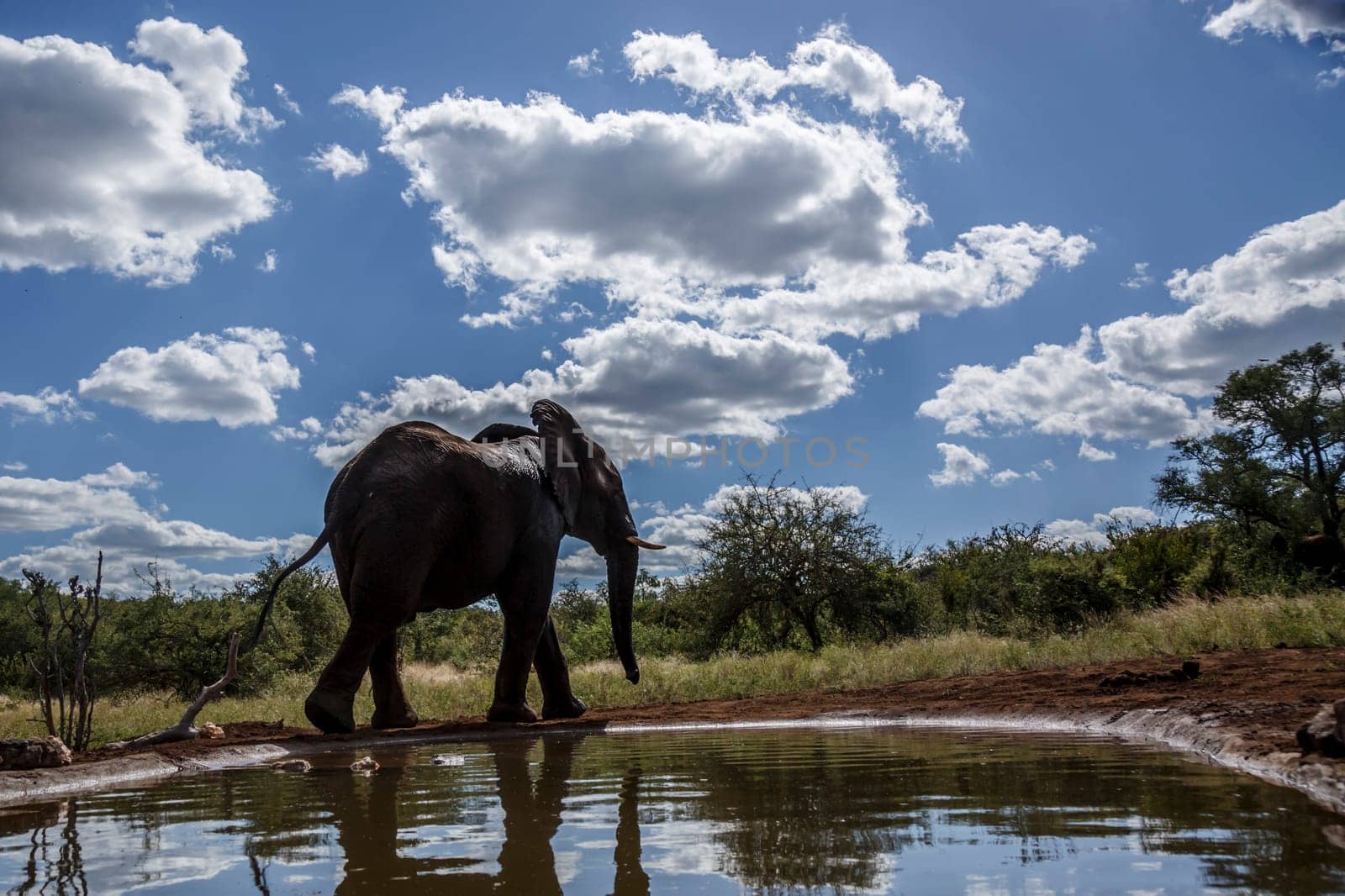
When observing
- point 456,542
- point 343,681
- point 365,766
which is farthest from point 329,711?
point 365,766

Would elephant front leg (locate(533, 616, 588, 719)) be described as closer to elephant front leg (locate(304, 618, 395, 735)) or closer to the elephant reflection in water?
elephant front leg (locate(304, 618, 395, 735))

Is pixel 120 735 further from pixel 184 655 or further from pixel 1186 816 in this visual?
pixel 1186 816

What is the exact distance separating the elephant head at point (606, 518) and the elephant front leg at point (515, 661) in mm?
1782

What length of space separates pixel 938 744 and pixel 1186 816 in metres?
3.35

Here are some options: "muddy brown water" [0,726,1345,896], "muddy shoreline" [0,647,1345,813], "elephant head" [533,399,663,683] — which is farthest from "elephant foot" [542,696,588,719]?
"muddy brown water" [0,726,1345,896]

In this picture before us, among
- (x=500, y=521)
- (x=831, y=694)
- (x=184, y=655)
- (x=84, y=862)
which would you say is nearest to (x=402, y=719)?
(x=500, y=521)

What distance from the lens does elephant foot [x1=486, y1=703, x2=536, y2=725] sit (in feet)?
34.6

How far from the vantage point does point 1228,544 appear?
73.4ft

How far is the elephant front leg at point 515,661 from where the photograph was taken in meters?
10.5

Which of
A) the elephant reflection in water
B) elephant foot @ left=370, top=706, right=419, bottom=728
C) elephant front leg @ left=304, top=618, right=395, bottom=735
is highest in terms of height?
elephant front leg @ left=304, top=618, right=395, bottom=735

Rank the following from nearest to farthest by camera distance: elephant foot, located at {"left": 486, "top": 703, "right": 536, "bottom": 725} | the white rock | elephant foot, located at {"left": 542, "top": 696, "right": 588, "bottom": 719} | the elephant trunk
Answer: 1. the white rock
2. elephant foot, located at {"left": 486, "top": 703, "right": 536, "bottom": 725}
3. elephant foot, located at {"left": 542, "top": 696, "right": 588, "bottom": 719}
4. the elephant trunk

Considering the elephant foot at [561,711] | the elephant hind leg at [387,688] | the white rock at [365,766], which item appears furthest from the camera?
the elephant foot at [561,711]

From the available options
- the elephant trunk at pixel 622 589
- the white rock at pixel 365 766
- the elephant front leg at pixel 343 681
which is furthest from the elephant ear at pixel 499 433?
the white rock at pixel 365 766

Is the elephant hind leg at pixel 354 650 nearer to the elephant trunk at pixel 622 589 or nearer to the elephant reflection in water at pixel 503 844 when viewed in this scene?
the elephant reflection in water at pixel 503 844
